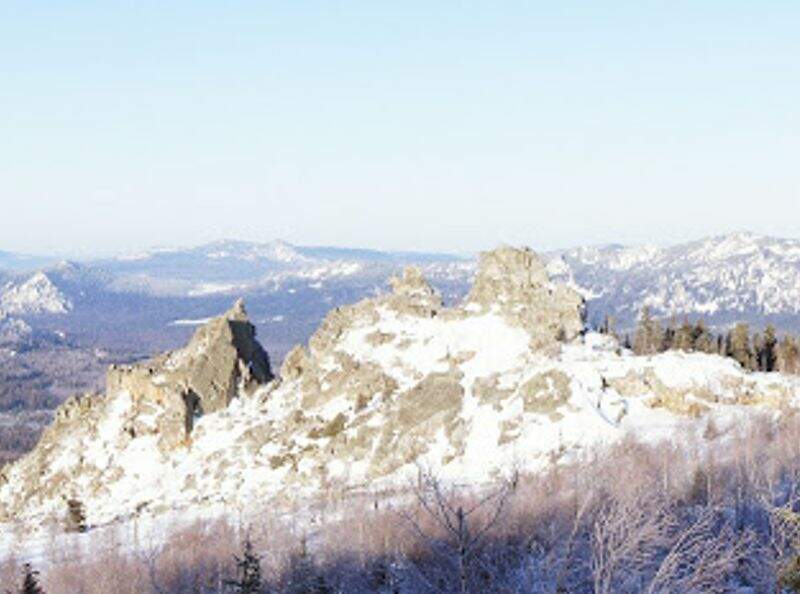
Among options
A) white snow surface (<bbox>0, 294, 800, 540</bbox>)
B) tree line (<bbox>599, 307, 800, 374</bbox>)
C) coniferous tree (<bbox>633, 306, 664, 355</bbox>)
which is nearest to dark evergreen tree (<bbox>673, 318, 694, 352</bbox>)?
tree line (<bbox>599, 307, 800, 374</bbox>)

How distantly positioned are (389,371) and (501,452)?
42.0 ft

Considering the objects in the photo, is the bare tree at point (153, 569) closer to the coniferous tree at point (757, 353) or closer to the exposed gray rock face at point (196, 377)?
the exposed gray rock face at point (196, 377)

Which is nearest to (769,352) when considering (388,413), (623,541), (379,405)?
(379,405)

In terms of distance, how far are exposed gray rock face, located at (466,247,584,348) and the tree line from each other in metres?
21.4

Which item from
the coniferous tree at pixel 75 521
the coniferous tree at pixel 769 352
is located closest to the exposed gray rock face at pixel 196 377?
the coniferous tree at pixel 75 521

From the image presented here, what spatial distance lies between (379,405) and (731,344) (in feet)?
143

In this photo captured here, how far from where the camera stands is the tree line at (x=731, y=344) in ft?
236

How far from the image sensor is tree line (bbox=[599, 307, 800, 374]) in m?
72.0

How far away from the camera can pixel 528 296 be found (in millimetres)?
52938

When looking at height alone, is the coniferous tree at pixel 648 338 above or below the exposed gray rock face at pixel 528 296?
below

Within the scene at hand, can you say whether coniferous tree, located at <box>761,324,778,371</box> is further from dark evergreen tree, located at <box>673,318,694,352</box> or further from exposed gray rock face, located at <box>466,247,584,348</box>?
exposed gray rock face, located at <box>466,247,584,348</box>

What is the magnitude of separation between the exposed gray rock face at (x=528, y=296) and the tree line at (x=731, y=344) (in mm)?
21398

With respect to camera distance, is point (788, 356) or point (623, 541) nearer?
point (623, 541)

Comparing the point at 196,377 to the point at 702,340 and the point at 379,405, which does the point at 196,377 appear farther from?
the point at 702,340
